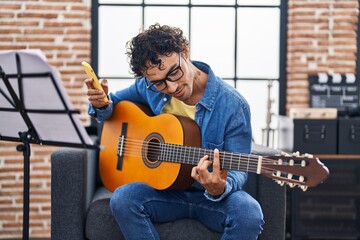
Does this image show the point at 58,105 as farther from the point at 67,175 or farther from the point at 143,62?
the point at 67,175

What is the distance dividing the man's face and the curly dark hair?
0.06 ft

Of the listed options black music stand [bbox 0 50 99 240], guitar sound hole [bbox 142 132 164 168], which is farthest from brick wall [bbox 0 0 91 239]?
black music stand [bbox 0 50 99 240]

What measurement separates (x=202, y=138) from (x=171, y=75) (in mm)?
321

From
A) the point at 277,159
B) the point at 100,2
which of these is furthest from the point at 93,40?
the point at 277,159

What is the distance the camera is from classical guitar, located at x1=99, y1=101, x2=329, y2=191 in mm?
2320

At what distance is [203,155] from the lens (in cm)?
247

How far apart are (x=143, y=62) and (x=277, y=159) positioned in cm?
68

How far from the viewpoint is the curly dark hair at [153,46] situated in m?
2.56

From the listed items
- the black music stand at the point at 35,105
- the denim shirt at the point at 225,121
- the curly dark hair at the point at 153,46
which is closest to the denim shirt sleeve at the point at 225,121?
the denim shirt at the point at 225,121

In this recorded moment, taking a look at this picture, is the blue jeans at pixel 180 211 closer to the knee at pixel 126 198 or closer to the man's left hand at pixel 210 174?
the knee at pixel 126 198

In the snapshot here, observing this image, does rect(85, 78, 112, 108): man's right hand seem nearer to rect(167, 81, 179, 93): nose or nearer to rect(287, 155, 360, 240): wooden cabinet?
rect(167, 81, 179, 93): nose

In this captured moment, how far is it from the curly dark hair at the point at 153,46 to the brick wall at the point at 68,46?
1.79 meters

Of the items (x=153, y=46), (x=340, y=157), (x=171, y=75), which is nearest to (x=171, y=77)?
(x=171, y=75)

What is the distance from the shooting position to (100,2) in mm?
4535
